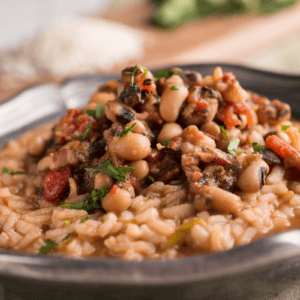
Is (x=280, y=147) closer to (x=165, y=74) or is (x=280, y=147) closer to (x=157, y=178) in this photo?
(x=157, y=178)

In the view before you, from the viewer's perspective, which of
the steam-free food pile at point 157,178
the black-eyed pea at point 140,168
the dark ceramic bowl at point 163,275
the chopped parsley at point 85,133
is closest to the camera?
the dark ceramic bowl at point 163,275

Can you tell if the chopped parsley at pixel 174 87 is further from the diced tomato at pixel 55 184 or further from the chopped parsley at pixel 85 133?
the diced tomato at pixel 55 184

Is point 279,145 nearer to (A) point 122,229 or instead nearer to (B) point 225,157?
(B) point 225,157

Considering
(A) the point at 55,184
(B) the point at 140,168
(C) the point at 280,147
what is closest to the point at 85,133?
(A) the point at 55,184

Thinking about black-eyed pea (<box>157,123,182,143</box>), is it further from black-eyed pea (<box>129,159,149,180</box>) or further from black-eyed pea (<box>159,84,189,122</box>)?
black-eyed pea (<box>129,159,149,180</box>)

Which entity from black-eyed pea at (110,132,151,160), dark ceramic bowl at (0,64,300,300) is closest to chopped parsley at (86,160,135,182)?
black-eyed pea at (110,132,151,160)

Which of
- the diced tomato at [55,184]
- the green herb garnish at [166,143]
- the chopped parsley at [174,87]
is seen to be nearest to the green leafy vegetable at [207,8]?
the chopped parsley at [174,87]
